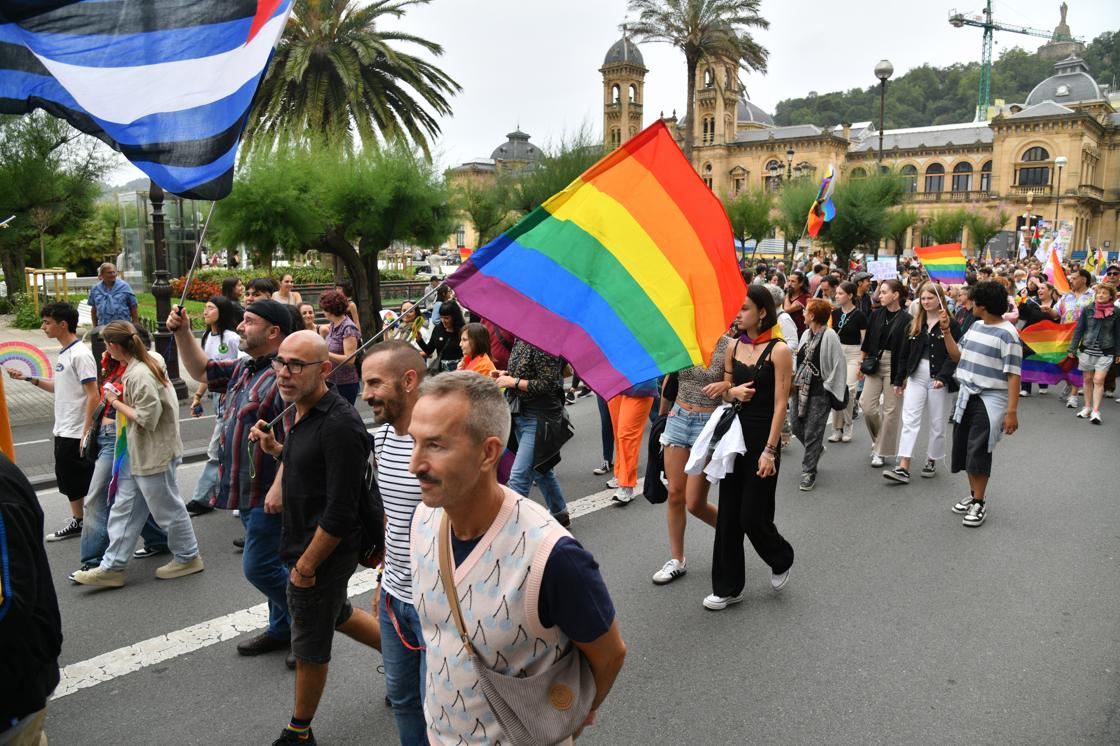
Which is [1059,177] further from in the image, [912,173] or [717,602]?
[717,602]

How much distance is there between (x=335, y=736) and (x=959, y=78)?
14180 cm

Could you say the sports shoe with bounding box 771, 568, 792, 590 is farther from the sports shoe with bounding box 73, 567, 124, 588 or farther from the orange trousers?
the sports shoe with bounding box 73, 567, 124, 588

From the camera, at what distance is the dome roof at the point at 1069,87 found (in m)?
87.1

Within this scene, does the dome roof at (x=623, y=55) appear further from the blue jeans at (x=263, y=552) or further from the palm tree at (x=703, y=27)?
the blue jeans at (x=263, y=552)

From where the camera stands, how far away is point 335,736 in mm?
3732

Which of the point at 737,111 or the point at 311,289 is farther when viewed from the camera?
the point at 737,111

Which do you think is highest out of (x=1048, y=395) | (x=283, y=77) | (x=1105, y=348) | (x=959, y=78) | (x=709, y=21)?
(x=959, y=78)

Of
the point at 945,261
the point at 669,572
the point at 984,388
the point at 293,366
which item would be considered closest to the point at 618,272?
the point at 293,366

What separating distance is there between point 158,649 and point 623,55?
261 ft

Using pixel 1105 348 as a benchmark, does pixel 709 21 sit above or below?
above

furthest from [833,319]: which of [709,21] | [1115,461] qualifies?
[709,21]

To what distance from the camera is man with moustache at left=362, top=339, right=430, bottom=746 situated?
10.3 ft

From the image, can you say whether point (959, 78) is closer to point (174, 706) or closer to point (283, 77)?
point (283, 77)

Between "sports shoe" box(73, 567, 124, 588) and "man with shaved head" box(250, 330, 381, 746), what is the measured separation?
8.02 feet
